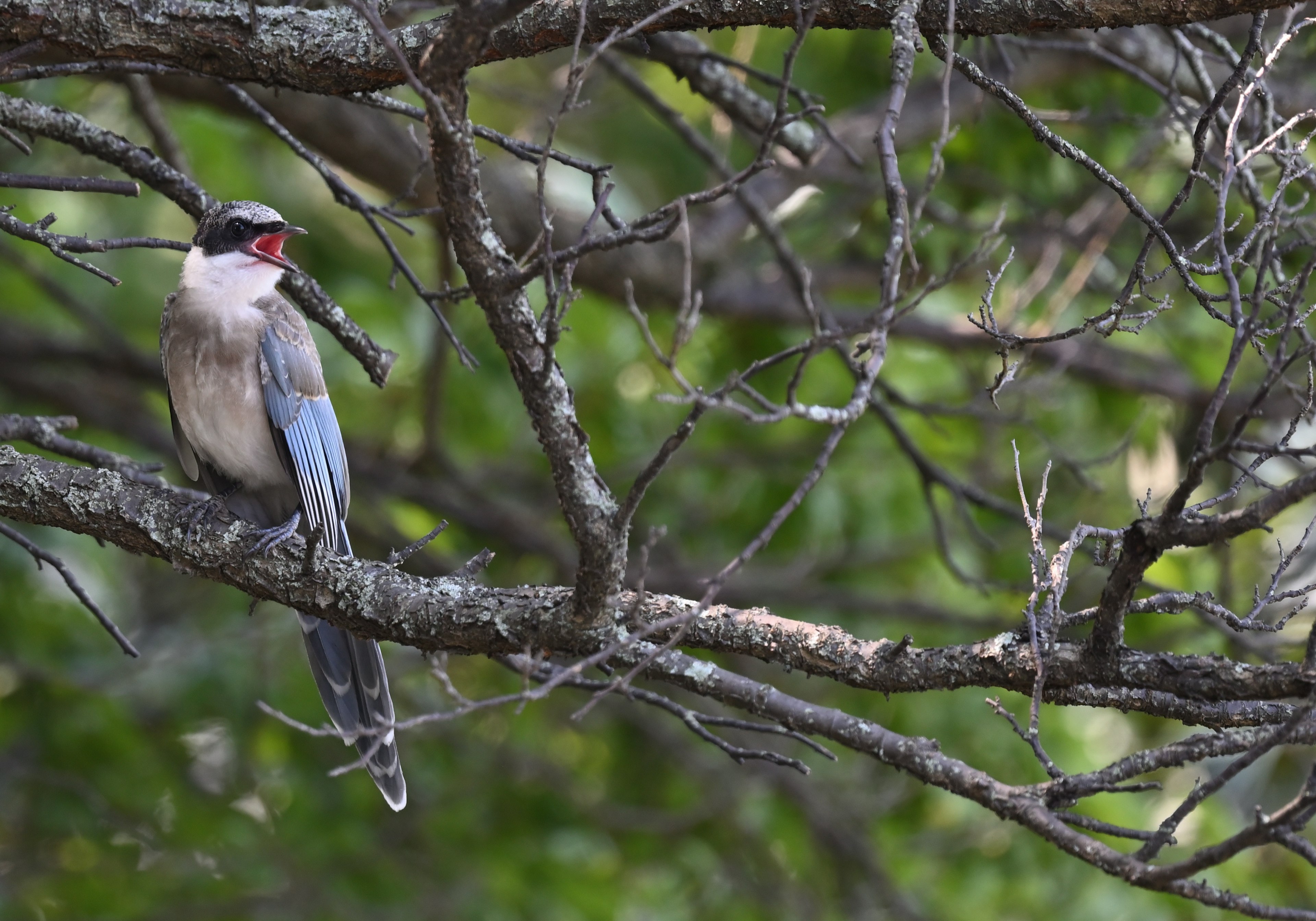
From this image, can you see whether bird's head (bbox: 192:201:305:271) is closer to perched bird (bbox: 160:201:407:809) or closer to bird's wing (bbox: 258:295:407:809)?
perched bird (bbox: 160:201:407:809)

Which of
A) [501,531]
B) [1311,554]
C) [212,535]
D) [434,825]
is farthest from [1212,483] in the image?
[212,535]

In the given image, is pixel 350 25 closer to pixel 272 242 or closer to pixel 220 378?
pixel 272 242

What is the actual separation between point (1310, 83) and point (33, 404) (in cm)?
641

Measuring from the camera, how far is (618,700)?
5984 millimetres

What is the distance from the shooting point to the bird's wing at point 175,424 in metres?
4.05

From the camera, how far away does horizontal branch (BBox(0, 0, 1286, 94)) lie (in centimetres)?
236

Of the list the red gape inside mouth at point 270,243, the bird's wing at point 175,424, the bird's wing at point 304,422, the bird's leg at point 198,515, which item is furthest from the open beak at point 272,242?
the bird's leg at point 198,515

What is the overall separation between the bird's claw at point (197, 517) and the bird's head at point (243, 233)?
116cm

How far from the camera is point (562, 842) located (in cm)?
556

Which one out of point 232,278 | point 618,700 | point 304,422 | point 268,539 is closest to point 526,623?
point 268,539

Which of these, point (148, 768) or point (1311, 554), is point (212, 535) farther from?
point (1311, 554)

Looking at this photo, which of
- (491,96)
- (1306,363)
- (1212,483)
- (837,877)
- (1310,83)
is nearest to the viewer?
(1306,363)

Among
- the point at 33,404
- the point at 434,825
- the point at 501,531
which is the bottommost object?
the point at 434,825

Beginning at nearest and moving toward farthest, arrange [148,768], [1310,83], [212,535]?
[212,535], [148,768], [1310,83]
